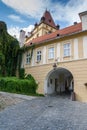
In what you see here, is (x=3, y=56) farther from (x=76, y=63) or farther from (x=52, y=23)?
(x=52, y=23)

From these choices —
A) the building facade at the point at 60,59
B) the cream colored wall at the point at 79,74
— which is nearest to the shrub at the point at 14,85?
the building facade at the point at 60,59

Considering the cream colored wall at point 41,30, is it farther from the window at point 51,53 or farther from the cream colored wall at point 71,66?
the window at point 51,53

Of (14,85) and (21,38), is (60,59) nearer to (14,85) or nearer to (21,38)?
(14,85)

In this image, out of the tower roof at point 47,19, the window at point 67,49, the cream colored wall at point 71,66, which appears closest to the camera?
the cream colored wall at point 71,66

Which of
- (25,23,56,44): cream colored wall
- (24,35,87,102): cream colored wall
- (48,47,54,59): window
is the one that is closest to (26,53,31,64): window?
(24,35,87,102): cream colored wall

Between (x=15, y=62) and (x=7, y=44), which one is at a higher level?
(x=7, y=44)

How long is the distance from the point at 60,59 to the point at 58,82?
6347mm

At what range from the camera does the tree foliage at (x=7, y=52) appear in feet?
61.4

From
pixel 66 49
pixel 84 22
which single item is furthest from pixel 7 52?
pixel 84 22

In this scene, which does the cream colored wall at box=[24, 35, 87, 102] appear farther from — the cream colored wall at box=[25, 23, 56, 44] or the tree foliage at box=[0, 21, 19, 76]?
the cream colored wall at box=[25, 23, 56, 44]

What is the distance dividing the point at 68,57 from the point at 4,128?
10142mm

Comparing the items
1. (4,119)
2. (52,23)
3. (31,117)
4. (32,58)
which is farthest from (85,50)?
(52,23)

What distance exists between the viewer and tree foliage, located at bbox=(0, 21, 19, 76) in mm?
18719

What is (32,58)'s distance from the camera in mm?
18125
